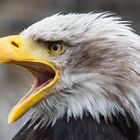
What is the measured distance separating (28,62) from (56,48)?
0.15 meters

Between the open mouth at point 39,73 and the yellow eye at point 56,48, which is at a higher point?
the yellow eye at point 56,48

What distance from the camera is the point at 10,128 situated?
728cm

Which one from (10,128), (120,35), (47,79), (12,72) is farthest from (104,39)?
(12,72)

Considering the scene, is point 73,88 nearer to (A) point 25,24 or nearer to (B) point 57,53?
(B) point 57,53

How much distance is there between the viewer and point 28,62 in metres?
3.68

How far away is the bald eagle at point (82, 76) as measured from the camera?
362 cm

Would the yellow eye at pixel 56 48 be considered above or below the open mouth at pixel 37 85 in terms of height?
above

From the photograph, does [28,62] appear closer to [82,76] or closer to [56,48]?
[56,48]

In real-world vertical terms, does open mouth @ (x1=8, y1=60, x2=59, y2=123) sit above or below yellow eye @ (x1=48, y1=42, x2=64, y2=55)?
below

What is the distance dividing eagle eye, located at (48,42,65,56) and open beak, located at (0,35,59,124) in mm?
32

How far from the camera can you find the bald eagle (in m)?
3.62

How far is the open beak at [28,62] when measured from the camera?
362cm

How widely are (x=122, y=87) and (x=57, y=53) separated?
0.33 metres

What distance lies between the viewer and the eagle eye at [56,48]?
143 inches
